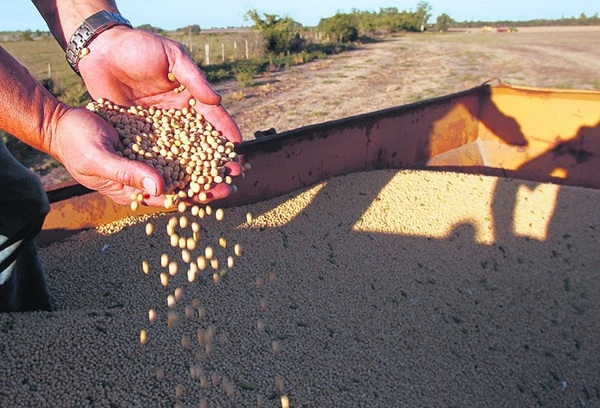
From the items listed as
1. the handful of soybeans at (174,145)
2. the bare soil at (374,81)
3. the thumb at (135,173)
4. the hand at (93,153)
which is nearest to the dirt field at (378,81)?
the bare soil at (374,81)

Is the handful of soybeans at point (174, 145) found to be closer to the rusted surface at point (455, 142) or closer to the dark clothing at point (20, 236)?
Result: the dark clothing at point (20, 236)

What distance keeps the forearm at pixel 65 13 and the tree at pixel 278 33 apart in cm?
1906

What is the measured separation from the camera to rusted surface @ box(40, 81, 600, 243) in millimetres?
3539

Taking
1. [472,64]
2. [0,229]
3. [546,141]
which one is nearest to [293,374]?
[0,229]

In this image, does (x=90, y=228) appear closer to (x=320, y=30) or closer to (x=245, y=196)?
(x=245, y=196)

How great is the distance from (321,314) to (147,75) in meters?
1.54

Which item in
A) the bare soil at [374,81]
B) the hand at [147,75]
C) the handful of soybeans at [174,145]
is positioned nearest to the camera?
the handful of soybeans at [174,145]

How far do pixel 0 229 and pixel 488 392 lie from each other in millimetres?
2305

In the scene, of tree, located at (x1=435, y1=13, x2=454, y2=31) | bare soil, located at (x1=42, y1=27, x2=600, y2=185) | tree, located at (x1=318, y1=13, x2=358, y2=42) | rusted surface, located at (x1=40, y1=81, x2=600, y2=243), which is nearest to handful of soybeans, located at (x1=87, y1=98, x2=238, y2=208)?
rusted surface, located at (x1=40, y1=81, x2=600, y2=243)

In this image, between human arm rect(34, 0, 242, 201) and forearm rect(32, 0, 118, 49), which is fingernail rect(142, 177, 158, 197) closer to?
human arm rect(34, 0, 242, 201)

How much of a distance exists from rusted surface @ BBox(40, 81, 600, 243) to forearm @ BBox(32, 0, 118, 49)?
1.18 metres

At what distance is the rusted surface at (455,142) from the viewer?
3539 mm

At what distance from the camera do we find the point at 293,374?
7.13ft

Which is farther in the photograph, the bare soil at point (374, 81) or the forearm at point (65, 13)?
the bare soil at point (374, 81)
